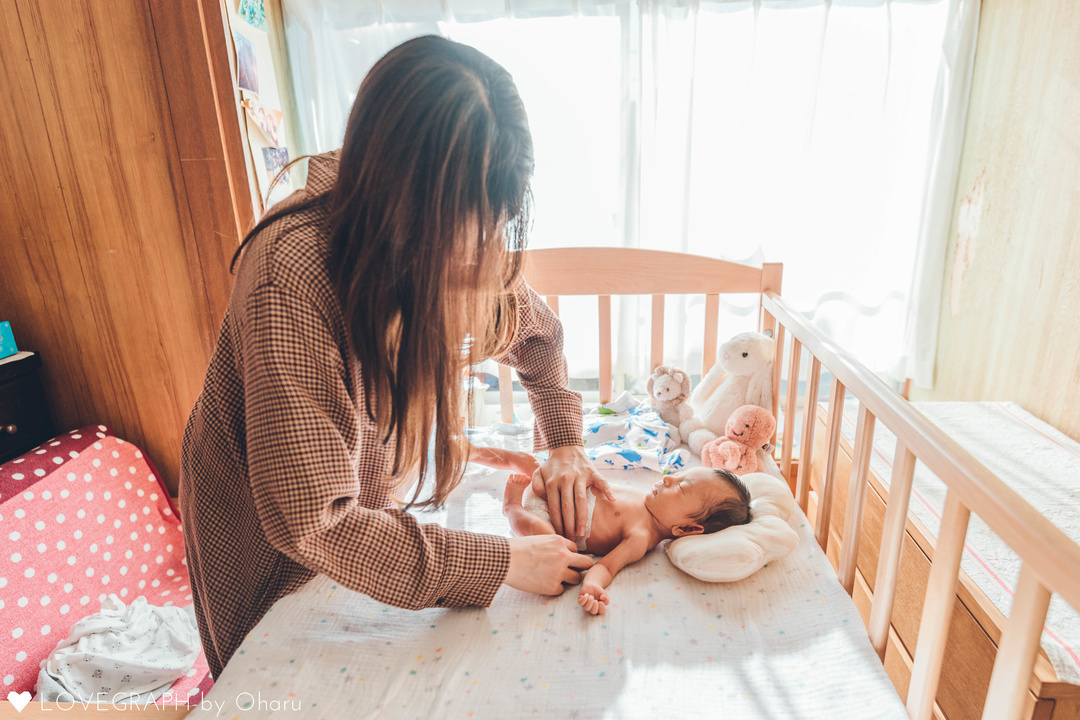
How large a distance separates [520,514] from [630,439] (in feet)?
1.83

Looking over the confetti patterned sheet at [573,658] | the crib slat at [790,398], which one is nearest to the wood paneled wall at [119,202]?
the confetti patterned sheet at [573,658]

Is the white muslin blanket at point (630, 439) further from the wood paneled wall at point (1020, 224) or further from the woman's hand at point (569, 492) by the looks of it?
the wood paneled wall at point (1020, 224)

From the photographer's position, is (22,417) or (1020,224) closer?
(22,417)

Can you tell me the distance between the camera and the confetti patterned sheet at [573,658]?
2.51 ft

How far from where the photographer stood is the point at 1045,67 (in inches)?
72.2

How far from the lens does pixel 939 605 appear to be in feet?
2.33

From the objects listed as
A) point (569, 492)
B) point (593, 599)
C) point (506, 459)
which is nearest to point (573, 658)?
point (593, 599)

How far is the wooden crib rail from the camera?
0.53 meters

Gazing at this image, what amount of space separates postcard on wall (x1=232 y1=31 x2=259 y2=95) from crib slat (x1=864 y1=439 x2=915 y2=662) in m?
1.68

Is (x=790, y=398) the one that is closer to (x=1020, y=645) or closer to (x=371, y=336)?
(x=1020, y=645)

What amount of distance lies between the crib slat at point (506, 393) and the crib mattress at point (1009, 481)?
3.33 feet

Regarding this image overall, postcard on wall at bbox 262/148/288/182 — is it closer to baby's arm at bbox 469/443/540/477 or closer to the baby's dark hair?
baby's arm at bbox 469/443/540/477

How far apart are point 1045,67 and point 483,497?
6.95ft

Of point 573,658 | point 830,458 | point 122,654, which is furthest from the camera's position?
point 122,654
